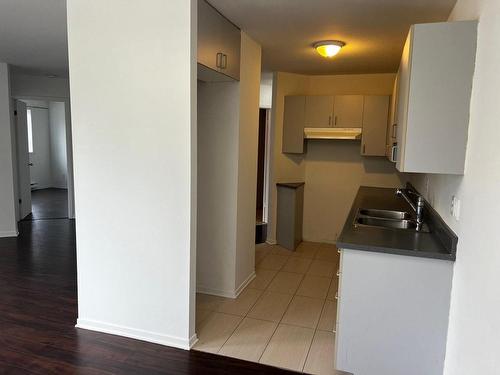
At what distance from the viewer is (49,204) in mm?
7941

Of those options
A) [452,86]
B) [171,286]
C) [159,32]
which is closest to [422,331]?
[452,86]

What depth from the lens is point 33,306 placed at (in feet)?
10.5

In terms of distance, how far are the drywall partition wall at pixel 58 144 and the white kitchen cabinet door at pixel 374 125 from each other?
8003mm

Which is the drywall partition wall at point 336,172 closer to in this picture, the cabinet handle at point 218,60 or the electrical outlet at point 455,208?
the cabinet handle at point 218,60

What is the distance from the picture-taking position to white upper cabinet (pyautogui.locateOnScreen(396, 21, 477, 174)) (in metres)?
1.90

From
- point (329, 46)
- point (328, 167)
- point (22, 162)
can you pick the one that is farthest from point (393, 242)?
point (22, 162)

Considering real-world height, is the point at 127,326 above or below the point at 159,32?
below

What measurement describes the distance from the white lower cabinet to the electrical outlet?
0.89 ft

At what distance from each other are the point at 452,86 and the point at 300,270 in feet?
9.19

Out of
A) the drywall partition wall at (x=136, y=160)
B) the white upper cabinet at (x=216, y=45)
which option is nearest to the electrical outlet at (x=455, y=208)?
the drywall partition wall at (x=136, y=160)

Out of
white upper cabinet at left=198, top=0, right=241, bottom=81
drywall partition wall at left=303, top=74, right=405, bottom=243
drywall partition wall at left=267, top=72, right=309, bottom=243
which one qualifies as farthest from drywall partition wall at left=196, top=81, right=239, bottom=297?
drywall partition wall at left=303, top=74, right=405, bottom=243

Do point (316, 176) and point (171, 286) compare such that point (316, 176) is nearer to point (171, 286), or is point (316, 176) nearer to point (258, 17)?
point (258, 17)

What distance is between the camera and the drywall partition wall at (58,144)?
32.3ft

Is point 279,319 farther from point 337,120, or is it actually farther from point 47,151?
point 47,151
